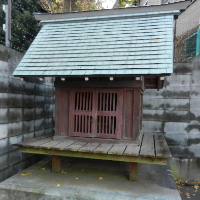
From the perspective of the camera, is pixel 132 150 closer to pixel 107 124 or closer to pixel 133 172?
pixel 133 172

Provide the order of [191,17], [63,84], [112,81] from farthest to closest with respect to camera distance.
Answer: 1. [191,17]
2. [63,84]
3. [112,81]

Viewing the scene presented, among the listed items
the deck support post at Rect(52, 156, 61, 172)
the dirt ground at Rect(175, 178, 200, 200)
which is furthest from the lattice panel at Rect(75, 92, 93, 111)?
the dirt ground at Rect(175, 178, 200, 200)

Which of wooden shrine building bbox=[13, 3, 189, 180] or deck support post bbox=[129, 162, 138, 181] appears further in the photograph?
deck support post bbox=[129, 162, 138, 181]

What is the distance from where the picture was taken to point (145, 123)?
6.72 m

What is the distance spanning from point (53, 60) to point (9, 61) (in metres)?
1.25

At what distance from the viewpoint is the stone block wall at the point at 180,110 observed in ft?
20.7

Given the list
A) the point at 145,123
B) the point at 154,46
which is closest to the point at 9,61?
the point at 154,46

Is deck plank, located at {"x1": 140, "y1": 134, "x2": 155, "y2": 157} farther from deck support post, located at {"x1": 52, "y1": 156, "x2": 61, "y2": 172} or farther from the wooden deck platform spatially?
deck support post, located at {"x1": 52, "y1": 156, "x2": 61, "y2": 172}

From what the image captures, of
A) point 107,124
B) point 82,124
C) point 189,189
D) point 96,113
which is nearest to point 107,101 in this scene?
point 96,113

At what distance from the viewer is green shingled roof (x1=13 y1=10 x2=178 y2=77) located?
416cm

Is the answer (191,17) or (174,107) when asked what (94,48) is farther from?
(191,17)

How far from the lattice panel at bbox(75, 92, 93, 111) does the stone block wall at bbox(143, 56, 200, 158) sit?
2.74m

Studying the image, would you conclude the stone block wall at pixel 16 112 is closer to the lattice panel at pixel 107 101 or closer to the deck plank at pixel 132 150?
the lattice panel at pixel 107 101

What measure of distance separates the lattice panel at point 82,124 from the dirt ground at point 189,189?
3.58 metres
